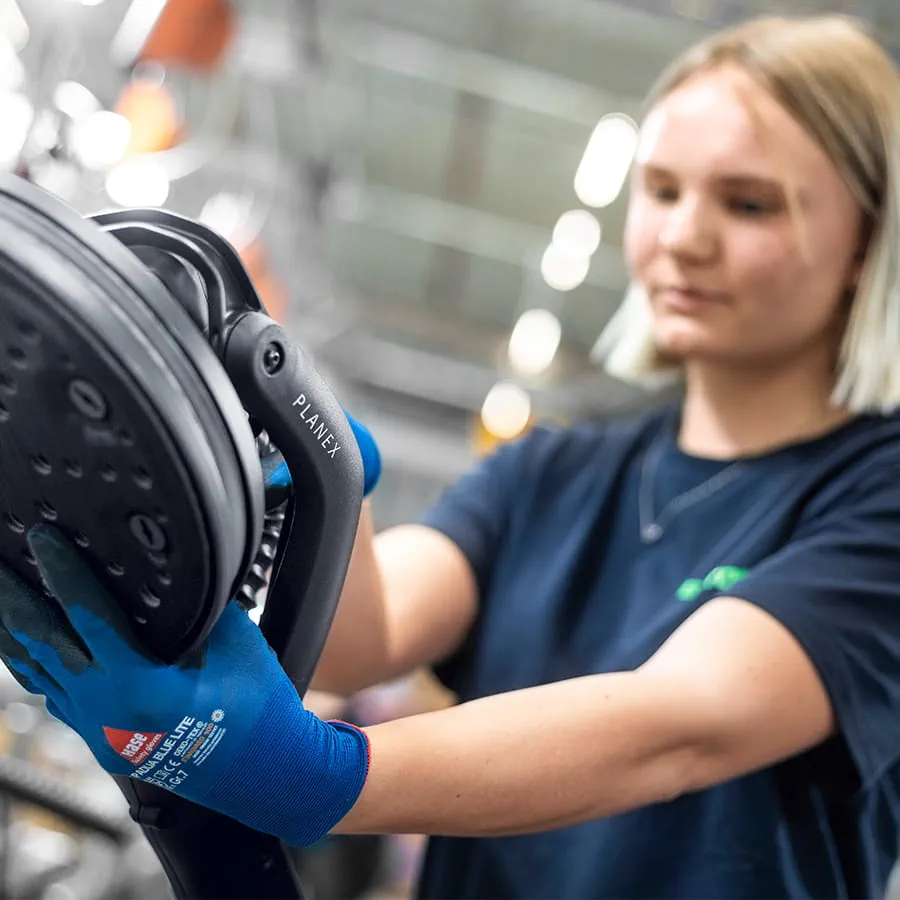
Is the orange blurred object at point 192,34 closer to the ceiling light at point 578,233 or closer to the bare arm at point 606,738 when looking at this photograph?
the bare arm at point 606,738

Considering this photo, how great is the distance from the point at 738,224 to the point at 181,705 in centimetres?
60

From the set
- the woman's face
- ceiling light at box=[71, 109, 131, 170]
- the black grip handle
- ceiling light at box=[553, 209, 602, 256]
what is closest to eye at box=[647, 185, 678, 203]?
the woman's face

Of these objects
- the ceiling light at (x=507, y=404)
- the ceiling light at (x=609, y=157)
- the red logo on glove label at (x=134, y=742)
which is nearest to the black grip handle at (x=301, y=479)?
the red logo on glove label at (x=134, y=742)

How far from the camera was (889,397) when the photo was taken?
0.91 meters

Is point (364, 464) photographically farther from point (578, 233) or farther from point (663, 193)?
point (578, 233)

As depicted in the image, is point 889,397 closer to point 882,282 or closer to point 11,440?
point 882,282

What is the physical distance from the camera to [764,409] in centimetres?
98

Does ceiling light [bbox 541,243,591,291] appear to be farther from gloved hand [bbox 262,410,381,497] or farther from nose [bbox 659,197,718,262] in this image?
gloved hand [bbox 262,410,381,497]

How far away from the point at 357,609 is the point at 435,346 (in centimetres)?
705

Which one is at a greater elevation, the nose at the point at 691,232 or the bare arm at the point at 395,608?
the nose at the point at 691,232

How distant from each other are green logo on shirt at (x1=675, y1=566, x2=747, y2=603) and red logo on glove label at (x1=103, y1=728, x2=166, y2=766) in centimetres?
49

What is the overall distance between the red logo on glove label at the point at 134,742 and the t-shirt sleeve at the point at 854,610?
0.42 m

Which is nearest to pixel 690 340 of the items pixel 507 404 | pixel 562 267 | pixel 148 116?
pixel 148 116

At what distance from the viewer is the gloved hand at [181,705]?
49 cm
